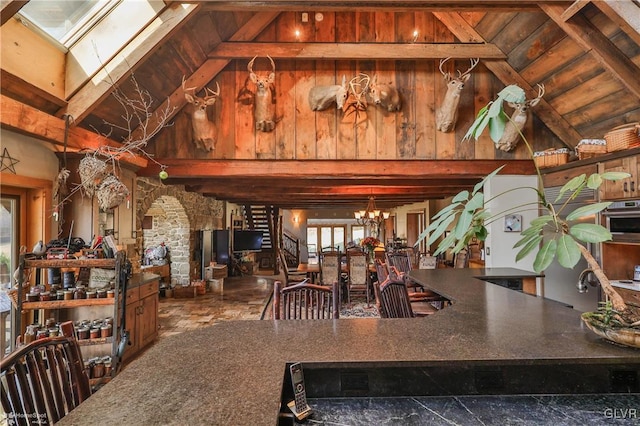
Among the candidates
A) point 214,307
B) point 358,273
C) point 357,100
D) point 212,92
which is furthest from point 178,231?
point 357,100

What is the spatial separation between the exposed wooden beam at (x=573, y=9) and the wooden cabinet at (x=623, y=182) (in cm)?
152

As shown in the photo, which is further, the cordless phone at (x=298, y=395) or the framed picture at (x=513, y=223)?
the framed picture at (x=513, y=223)

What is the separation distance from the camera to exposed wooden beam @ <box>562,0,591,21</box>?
2.74m

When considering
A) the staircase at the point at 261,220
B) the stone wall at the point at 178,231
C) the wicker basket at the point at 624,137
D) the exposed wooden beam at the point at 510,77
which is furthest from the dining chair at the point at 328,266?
the staircase at the point at 261,220

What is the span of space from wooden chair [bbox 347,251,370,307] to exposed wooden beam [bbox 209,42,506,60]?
3.19 m

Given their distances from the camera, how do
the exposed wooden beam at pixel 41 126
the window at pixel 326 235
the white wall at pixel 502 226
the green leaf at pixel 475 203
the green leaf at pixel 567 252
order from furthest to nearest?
the window at pixel 326 235 → the white wall at pixel 502 226 → the exposed wooden beam at pixel 41 126 → the green leaf at pixel 475 203 → the green leaf at pixel 567 252

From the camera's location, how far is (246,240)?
969cm

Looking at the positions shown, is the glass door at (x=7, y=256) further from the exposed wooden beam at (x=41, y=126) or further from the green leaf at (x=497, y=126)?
the green leaf at (x=497, y=126)

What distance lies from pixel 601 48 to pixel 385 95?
2.05 m

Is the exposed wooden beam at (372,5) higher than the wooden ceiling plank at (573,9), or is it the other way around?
the exposed wooden beam at (372,5)

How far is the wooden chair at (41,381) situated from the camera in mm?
1056

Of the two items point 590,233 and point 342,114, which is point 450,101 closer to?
point 342,114

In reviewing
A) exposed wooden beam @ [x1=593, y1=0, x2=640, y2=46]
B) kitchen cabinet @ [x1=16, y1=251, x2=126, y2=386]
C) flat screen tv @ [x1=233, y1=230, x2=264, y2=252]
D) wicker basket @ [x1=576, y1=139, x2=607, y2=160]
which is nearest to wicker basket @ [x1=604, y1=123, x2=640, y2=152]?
wicker basket @ [x1=576, y1=139, x2=607, y2=160]

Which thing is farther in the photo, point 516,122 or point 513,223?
point 513,223
